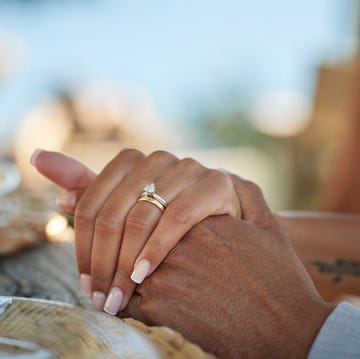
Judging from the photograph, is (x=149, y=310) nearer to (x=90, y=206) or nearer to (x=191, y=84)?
(x=90, y=206)

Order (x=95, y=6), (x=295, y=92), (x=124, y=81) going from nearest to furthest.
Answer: (x=295, y=92), (x=124, y=81), (x=95, y=6)

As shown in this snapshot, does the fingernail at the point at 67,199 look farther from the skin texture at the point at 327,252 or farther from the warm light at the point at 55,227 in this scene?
the skin texture at the point at 327,252

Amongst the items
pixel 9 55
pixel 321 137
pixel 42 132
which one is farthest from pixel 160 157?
pixel 9 55

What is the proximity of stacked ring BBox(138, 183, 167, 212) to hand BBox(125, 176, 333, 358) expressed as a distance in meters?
0.05

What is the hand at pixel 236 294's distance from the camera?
0.69m

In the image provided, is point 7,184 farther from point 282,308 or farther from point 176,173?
point 282,308

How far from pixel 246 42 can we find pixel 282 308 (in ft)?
15.1

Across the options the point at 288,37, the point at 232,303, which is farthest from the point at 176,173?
the point at 288,37

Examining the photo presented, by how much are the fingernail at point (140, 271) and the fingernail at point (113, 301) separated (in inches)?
1.0

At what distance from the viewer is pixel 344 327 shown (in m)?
0.67

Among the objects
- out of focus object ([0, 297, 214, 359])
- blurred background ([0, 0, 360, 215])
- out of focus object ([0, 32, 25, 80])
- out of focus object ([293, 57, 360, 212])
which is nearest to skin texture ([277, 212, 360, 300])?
out of focus object ([0, 297, 214, 359])

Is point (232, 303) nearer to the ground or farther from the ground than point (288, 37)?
nearer to the ground

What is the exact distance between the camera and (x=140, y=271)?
2.52ft

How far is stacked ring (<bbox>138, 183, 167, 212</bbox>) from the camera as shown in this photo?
793mm
